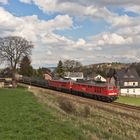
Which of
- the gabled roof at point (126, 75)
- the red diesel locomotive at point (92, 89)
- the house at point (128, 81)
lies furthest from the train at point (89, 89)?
the gabled roof at point (126, 75)

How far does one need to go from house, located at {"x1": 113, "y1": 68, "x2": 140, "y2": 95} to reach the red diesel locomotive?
151ft

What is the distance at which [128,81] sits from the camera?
125938 mm

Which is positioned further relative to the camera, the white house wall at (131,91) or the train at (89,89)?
the white house wall at (131,91)

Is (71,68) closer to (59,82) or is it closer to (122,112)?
(59,82)

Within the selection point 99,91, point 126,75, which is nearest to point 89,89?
point 99,91

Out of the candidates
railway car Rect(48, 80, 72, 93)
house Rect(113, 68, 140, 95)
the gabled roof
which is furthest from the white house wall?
railway car Rect(48, 80, 72, 93)

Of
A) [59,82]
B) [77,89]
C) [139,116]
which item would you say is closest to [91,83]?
[77,89]

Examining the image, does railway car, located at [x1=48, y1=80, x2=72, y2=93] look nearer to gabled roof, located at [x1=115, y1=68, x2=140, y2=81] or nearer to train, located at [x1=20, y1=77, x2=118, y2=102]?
train, located at [x1=20, y1=77, x2=118, y2=102]

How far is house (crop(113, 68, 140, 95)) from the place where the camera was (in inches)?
4865

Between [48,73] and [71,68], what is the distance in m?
15.3

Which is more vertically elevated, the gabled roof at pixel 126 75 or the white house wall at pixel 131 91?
the gabled roof at pixel 126 75

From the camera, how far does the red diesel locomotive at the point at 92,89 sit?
2256 inches

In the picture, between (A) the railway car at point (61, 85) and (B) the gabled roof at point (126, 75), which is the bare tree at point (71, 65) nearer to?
(B) the gabled roof at point (126, 75)

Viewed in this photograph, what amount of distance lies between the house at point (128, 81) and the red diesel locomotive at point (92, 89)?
45935mm
